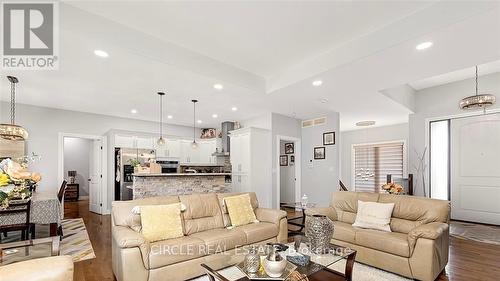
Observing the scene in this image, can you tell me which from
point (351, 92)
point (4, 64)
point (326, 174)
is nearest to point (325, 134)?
point (326, 174)

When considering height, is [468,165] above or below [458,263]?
above

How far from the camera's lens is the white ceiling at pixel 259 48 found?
257cm

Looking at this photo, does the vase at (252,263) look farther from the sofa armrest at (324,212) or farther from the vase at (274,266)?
the sofa armrest at (324,212)

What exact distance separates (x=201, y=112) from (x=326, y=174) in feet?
12.5

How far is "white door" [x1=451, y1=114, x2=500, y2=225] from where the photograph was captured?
17.4 feet

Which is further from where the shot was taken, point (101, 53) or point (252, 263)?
point (101, 53)

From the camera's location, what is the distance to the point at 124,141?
22.3 feet

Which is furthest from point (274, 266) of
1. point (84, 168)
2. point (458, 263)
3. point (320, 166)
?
point (84, 168)

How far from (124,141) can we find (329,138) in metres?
5.67

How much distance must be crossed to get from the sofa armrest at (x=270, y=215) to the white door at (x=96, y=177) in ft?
16.7

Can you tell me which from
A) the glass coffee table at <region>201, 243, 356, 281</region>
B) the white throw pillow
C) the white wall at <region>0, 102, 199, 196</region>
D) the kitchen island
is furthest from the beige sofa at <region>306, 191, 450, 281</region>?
the white wall at <region>0, 102, 199, 196</region>

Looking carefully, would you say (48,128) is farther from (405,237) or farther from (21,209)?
(405,237)

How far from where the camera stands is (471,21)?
237 cm

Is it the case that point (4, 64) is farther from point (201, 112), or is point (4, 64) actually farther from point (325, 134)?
point (325, 134)
